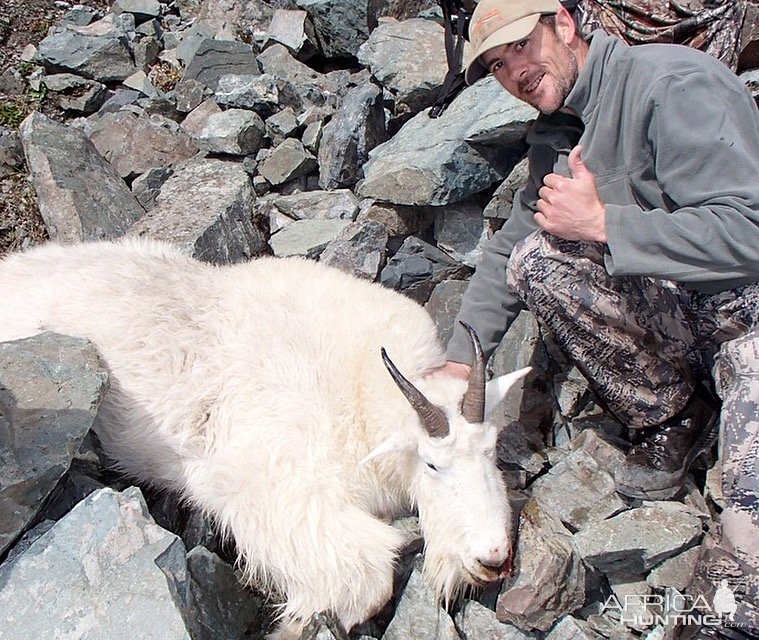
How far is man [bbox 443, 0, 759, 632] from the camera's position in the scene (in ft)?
9.34

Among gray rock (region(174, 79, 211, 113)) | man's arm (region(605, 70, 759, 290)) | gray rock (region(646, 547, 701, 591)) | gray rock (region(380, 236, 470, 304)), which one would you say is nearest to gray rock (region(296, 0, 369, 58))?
gray rock (region(174, 79, 211, 113))

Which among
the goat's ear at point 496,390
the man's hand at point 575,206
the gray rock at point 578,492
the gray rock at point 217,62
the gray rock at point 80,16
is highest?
the man's hand at point 575,206

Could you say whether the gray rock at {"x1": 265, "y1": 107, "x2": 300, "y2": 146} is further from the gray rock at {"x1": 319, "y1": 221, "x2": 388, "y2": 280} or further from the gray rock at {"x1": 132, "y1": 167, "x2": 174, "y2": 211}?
the gray rock at {"x1": 319, "y1": 221, "x2": 388, "y2": 280}

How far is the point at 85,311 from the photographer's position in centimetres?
395

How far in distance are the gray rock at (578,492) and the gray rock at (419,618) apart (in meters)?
0.80

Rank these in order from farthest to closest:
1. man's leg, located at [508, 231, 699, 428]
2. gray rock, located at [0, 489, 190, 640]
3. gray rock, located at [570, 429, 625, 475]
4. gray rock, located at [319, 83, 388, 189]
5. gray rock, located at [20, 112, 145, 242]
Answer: gray rock, located at [319, 83, 388, 189] < gray rock, located at [20, 112, 145, 242] < gray rock, located at [570, 429, 625, 475] < man's leg, located at [508, 231, 699, 428] < gray rock, located at [0, 489, 190, 640]

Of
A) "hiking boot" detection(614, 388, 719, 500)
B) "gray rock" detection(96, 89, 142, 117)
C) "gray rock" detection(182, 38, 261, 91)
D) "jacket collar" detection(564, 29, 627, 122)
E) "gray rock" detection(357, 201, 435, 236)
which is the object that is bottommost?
"hiking boot" detection(614, 388, 719, 500)

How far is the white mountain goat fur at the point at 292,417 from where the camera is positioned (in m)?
3.32

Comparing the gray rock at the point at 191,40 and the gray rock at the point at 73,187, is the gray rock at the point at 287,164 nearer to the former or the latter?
the gray rock at the point at 73,187

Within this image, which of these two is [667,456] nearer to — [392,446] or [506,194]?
[392,446]

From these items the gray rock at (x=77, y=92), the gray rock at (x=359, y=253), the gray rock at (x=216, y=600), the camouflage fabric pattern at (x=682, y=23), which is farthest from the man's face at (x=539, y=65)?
the gray rock at (x=77, y=92)

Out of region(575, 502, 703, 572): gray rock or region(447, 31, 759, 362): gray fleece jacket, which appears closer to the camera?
region(447, 31, 759, 362): gray fleece jacket

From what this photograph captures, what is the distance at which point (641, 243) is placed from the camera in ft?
9.59

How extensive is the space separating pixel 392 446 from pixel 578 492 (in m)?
1.09
